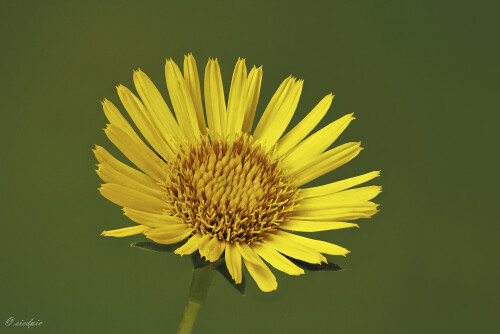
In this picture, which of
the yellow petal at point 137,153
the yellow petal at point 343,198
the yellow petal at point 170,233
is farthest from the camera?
the yellow petal at point 343,198

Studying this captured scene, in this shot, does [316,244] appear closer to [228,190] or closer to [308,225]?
[308,225]

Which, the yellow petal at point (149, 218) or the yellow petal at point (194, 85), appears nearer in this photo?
the yellow petal at point (149, 218)

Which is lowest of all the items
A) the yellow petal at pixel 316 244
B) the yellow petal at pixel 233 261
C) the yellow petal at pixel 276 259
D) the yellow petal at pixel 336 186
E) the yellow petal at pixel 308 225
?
the yellow petal at pixel 233 261

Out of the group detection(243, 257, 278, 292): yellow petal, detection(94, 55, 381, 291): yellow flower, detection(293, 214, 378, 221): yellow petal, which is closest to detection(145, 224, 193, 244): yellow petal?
detection(94, 55, 381, 291): yellow flower

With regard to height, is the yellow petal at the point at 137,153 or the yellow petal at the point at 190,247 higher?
the yellow petal at the point at 137,153

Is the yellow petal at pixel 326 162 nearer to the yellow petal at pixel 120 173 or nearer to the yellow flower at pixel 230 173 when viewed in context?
the yellow flower at pixel 230 173

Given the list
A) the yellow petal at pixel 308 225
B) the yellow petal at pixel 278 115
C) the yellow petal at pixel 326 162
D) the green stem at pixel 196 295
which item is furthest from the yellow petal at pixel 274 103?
the green stem at pixel 196 295

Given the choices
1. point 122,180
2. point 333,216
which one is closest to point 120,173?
point 122,180
